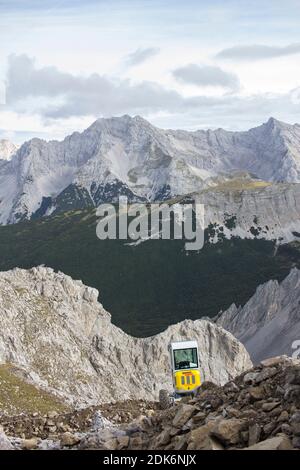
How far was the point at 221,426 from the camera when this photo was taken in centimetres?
3275

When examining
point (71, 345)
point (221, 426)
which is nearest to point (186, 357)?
point (221, 426)

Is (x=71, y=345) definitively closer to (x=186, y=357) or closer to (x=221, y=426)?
(x=186, y=357)

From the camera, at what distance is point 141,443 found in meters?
36.3

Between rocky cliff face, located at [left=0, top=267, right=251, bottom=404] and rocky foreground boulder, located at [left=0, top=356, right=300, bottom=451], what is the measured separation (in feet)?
174

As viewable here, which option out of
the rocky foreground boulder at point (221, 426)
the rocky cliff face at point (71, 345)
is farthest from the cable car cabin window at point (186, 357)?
the rocky cliff face at point (71, 345)

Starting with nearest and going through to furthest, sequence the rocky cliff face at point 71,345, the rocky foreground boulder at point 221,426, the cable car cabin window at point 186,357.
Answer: the rocky foreground boulder at point 221,426
the cable car cabin window at point 186,357
the rocky cliff face at point 71,345

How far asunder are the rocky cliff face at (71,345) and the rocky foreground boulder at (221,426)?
5297 cm

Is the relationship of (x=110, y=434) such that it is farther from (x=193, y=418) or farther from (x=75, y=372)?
(x=75, y=372)

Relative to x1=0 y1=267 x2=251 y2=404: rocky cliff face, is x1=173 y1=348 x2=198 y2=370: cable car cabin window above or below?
below

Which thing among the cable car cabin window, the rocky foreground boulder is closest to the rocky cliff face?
the cable car cabin window

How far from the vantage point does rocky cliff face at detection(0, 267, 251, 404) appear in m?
112

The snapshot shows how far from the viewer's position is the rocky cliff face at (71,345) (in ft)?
367

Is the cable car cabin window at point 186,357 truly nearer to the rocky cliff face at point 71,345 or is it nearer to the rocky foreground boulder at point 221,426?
the rocky foreground boulder at point 221,426

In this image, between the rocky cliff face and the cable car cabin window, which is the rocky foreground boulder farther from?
the rocky cliff face
